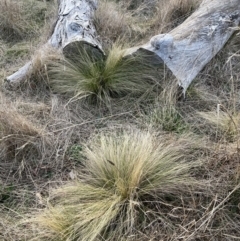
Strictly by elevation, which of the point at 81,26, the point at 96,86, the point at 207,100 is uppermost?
the point at 81,26

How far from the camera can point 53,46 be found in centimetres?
405

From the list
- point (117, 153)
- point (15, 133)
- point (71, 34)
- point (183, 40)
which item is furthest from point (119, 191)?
point (71, 34)

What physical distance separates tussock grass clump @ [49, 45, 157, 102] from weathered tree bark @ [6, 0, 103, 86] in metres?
0.10

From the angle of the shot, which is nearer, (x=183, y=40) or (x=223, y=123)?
(x=223, y=123)

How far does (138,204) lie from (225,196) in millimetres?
544

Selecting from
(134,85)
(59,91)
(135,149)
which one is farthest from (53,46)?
(135,149)

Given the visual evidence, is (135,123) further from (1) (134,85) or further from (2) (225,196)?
(2) (225,196)

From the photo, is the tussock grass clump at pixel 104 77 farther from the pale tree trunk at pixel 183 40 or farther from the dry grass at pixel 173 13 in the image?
the dry grass at pixel 173 13

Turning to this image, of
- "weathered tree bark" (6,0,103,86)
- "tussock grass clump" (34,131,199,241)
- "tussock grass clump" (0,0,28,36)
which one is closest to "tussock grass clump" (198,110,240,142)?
"tussock grass clump" (34,131,199,241)

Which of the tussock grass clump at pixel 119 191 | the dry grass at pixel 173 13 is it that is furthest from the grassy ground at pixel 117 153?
the dry grass at pixel 173 13

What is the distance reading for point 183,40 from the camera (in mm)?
3617

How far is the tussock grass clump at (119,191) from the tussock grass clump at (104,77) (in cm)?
88

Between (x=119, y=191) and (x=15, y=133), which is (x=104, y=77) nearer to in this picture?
(x=15, y=133)

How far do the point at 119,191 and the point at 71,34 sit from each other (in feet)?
6.88
